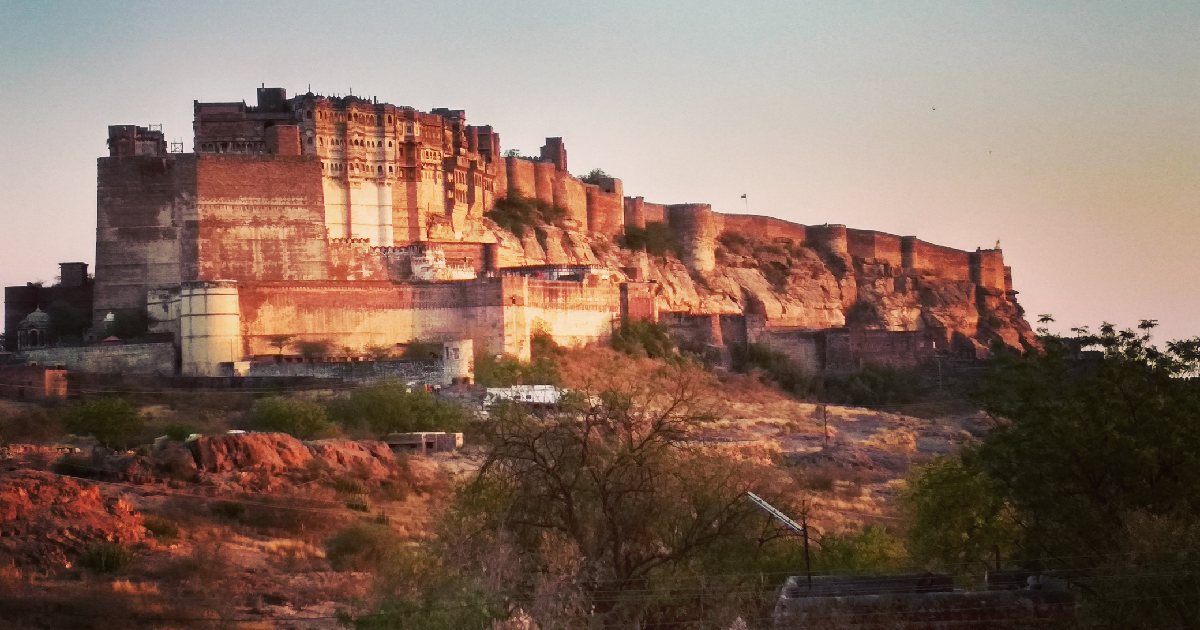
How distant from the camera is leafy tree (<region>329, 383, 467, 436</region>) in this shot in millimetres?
33656

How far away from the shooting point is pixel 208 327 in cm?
3938

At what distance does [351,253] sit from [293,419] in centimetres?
1269

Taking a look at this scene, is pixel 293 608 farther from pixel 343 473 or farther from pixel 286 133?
pixel 286 133

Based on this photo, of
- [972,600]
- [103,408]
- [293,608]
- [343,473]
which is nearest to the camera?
[972,600]

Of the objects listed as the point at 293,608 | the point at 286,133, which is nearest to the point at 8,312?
the point at 286,133

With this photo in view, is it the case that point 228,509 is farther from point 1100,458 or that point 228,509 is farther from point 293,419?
point 1100,458

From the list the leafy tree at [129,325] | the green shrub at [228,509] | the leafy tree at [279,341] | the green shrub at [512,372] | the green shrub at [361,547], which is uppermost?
the leafy tree at [129,325]

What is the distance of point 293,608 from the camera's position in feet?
65.1

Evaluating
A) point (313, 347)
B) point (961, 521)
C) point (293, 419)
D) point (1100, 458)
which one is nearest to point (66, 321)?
point (313, 347)

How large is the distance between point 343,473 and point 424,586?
8.83 m

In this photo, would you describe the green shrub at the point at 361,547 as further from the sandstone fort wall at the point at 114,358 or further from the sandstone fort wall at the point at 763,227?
the sandstone fort wall at the point at 763,227

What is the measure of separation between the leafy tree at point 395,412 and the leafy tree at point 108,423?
4217 millimetres

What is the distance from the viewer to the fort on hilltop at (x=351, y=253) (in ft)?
136

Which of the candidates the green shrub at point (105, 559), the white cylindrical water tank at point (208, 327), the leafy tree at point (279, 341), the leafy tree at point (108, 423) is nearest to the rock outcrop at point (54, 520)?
the green shrub at point (105, 559)
